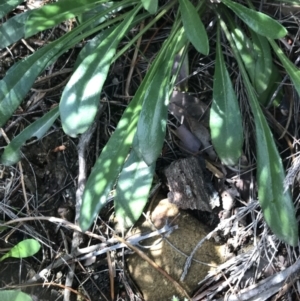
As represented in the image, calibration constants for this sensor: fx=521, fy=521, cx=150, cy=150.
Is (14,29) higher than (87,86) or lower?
higher

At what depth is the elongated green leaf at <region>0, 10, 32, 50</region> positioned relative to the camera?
64.1 inches

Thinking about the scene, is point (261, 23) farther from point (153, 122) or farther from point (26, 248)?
point (26, 248)

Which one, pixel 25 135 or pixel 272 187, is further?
pixel 25 135

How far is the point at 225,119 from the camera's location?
4.79 feet

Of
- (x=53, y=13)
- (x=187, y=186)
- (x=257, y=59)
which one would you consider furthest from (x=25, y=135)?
(x=257, y=59)

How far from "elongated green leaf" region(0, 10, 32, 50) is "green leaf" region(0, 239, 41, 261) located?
2.03 feet

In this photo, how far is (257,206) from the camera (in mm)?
1550

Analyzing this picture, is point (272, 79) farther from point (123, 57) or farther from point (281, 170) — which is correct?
point (123, 57)

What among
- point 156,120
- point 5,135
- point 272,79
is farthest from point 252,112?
point 5,135

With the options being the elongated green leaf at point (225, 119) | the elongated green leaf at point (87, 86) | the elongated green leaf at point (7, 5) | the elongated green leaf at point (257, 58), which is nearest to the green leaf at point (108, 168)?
the elongated green leaf at point (87, 86)

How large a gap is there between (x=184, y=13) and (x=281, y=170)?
1.66 ft

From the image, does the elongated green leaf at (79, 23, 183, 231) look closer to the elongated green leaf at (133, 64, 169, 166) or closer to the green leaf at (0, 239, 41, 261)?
the elongated green leaf at (133, 64, 169, 166)

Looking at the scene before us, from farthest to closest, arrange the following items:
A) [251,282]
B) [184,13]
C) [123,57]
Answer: [123,57] → [251,282] → [184,13]

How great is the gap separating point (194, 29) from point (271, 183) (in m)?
0.47
